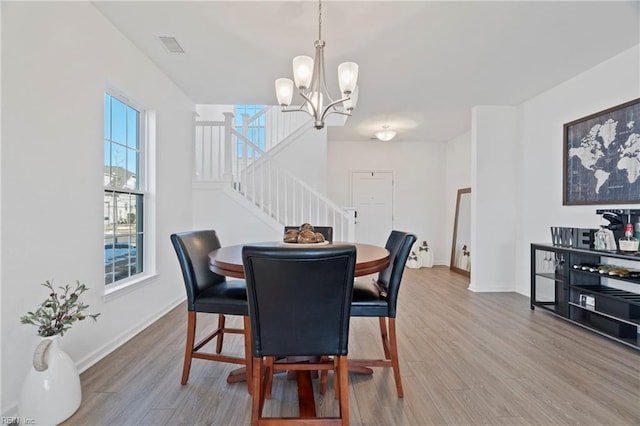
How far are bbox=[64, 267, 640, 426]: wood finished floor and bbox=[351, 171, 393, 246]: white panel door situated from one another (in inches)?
141

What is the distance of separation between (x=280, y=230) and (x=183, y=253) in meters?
2.31

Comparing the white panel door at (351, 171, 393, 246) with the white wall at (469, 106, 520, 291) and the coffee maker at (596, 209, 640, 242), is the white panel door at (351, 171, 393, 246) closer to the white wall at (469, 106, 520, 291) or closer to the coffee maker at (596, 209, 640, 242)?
the white wall at (469, 106, 520, 291)

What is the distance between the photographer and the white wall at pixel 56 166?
1.66 meters

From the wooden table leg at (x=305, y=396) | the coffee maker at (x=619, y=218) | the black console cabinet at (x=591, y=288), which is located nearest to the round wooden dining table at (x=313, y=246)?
the wooden table leg at (x=305, y=396)

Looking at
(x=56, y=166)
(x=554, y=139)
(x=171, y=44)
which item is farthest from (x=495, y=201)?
(x=56, y=166)

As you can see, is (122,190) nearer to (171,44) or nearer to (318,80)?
(171,44)

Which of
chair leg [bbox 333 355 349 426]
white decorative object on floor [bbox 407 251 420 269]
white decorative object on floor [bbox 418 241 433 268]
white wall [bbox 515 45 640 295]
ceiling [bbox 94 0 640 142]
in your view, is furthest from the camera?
white decorative object on floor [bbox 418 241 433 268]

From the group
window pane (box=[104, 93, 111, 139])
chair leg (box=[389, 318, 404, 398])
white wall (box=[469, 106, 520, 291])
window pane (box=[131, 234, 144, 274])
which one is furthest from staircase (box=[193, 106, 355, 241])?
chair leg (box=[389, 318, 404, 398])

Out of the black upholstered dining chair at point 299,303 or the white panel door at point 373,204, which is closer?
the black upholstered dining chair at point 299,303

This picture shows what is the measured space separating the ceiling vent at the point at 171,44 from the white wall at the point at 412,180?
4072 millimetres

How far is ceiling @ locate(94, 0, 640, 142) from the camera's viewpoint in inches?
90.7

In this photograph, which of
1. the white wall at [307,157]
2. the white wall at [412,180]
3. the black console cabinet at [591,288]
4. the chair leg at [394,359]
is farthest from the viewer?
the white wall at [412,180]

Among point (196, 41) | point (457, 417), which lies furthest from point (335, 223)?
point (457, 417)

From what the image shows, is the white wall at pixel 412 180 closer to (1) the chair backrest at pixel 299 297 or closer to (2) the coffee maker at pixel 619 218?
(2) the coffee maker at pixel 619 218
